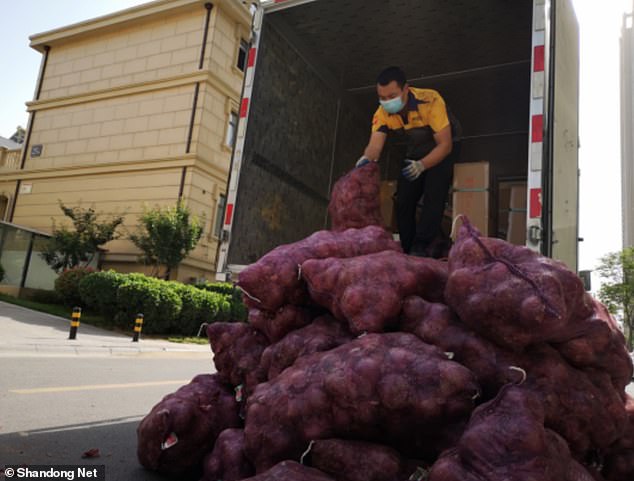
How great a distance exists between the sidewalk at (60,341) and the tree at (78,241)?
3.70m

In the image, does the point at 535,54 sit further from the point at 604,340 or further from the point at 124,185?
the point at 124,185

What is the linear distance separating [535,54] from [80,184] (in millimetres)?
20014

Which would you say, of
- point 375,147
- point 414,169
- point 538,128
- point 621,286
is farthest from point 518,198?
point 621,286

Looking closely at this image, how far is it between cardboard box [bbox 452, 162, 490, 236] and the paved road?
10.9ft

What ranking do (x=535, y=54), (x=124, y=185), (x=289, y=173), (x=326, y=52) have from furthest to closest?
1. (x=124, y=185)
2. (x=326, y=52)
3. (x=289, y=173)
4. (x=535, y=54)

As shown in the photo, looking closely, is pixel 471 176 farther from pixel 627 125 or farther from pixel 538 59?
pixel 627 125

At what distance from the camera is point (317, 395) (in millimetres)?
2061

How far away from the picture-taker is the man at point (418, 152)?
4.29 m

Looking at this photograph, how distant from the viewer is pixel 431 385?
1953 millimetres

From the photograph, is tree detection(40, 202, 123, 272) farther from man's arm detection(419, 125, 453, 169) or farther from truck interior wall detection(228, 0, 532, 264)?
man's arm detection(419, 125, 453, 169)

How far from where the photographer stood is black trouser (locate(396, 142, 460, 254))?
435 cm

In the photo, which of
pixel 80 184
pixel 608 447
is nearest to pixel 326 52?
pixel 608 447

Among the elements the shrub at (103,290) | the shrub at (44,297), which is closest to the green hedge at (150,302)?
the shrub at (103,290)

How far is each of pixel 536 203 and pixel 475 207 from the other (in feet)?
3.33
